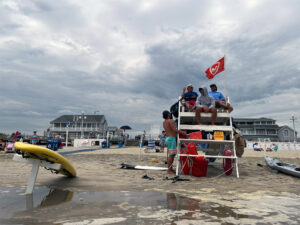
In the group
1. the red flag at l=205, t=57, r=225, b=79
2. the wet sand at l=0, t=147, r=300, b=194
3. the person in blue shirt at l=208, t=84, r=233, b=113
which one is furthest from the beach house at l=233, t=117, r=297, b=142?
the wet sand at l=0, t=147, r=300, b=194

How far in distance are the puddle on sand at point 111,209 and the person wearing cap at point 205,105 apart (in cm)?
334

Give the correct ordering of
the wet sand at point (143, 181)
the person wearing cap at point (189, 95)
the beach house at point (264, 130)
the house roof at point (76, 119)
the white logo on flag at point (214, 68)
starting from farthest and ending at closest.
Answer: the house roof at point (76, 119) → the beach house at point (264, 130) → the white logo on flag at point (214, 68) → the person wearing cap at point (189, 95) → the wet sand at point (143, 181)

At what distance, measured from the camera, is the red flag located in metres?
7.87

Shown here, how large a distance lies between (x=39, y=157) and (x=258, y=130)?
67.2 m

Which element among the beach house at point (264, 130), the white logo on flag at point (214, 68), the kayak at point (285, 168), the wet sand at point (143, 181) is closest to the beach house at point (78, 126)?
the beach house at point (264, 130)

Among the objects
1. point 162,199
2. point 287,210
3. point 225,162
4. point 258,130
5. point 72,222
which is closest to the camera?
point 72,222

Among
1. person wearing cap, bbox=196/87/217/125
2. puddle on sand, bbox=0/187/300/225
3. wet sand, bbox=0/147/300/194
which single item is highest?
person wearing cap, bbox=196/87/217/125

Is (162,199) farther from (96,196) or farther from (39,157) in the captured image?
(39,157)

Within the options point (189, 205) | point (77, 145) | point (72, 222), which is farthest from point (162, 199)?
point (77, 145)

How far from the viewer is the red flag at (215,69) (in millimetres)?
7867

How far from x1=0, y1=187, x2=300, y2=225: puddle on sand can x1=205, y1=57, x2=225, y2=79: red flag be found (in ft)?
19.4

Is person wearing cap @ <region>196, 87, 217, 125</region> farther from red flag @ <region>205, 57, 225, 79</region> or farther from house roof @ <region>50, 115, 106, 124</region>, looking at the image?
house roof @ <region>50, 115, 106, 124</region>

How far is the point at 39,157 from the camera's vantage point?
341 centimetres

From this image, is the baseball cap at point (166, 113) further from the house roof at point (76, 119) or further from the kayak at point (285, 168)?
the house roof at point (76, 119)
